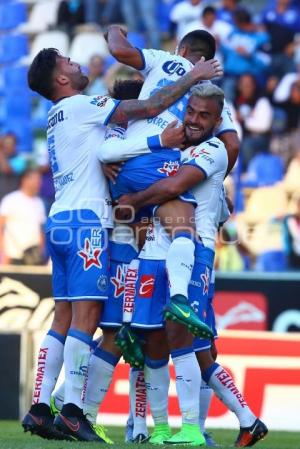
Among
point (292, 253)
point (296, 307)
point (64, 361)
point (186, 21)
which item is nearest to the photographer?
point (64, 361)

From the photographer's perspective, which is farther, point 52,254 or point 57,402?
point 57,402

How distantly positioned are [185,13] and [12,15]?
3.14m

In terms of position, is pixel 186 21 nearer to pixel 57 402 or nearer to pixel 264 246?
pixel 264 246

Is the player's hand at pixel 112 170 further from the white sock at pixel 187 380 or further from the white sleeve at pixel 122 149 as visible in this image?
the white sock at pixel 187 380

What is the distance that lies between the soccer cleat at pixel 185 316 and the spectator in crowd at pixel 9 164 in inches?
349

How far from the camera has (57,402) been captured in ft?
27.4

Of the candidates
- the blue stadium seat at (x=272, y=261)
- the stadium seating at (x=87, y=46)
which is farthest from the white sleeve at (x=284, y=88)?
the blue stadium seat at (x=272, y=261)

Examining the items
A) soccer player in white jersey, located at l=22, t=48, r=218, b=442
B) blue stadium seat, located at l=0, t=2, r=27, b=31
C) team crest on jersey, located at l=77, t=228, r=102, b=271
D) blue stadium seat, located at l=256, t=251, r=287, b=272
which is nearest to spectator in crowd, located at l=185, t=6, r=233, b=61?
blue stadium seat, located at l=0, t=2, r=27, b=31

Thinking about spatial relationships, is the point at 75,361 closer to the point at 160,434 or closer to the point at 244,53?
the point at 160,434

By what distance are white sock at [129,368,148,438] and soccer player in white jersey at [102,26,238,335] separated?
1091mm

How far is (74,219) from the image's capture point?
765cm

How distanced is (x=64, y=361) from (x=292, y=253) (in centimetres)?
691

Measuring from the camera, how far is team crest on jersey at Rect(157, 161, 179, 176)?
764 cm

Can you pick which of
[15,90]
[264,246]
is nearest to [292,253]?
[264,246]
